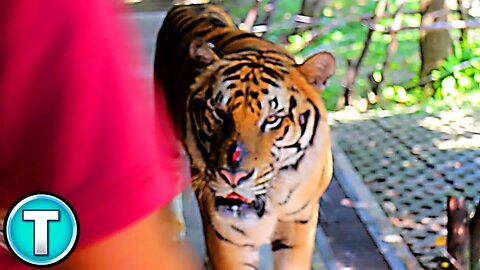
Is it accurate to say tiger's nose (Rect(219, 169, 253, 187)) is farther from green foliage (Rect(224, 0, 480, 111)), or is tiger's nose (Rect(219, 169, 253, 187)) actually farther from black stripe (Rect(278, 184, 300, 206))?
green foliage (Rect(224, 0, 480, 111))

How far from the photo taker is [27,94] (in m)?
0.37

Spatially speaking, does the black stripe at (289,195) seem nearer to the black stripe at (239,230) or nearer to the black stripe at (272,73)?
→ the black stripe at (239,230)

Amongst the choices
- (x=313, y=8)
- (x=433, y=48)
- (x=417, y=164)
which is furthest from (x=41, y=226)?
(x=313, y=8)

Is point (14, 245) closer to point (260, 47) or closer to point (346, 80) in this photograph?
point (260, 47)

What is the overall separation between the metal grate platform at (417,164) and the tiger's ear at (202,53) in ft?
3.02

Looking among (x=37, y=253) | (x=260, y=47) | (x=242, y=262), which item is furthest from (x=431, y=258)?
(x=37, y=253)

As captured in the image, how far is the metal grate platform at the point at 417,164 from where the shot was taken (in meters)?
2.48

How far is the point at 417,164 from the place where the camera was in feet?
9.41

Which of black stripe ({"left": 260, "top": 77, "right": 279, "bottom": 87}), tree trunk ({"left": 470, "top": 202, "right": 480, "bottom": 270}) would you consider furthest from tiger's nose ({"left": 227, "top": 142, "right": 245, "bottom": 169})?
tree trunk ({"left": 470, "top": 202, "right": 480, "bottom": 270})

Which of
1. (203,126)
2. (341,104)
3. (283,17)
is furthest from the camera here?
(283,17)

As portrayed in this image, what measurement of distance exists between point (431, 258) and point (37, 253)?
1963 millimetres

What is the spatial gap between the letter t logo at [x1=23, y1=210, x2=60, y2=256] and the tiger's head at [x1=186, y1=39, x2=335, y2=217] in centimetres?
114

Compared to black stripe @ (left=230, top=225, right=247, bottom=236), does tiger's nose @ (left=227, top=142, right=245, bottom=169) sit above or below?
above

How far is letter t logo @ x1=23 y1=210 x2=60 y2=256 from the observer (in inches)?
16.9
